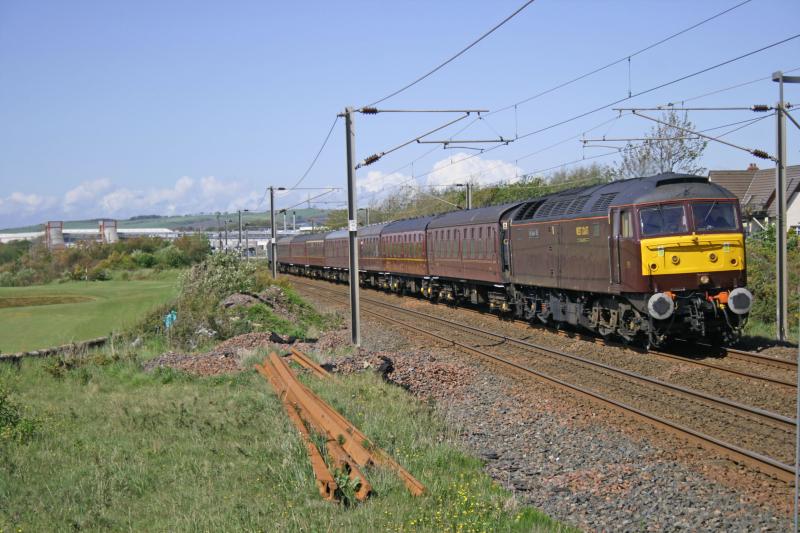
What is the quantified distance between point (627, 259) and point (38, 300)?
179 feet

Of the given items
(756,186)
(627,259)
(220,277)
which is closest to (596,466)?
(627,259)

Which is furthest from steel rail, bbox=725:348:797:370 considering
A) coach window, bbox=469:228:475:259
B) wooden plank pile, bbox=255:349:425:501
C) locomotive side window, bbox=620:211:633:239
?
coach window, bbox=469:228:475:259

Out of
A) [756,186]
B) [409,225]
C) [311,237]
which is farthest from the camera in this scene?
[311,237]

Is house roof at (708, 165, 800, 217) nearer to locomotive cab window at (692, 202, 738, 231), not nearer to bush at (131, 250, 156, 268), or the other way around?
locomotive cab window at (692, 202, 738, 231)

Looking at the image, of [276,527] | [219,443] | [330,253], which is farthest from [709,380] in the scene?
[330,253]

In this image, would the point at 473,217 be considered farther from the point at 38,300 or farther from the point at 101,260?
the point at 101,260

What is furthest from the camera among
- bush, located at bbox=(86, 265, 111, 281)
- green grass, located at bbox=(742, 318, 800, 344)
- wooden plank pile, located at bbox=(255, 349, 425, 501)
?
bush, located at bbox=(86, 265, 111, 281)

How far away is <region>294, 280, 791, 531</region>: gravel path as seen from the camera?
802 cm

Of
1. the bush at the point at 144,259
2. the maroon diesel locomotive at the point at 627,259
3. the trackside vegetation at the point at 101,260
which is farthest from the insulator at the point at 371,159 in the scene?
the bush at the point at 144,259

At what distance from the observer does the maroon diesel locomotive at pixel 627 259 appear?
54.6 ft

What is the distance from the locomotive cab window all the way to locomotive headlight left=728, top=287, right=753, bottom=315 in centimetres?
147

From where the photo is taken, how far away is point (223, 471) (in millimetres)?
9148

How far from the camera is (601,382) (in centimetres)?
1480

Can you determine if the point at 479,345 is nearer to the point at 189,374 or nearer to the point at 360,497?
the point at 189,374
